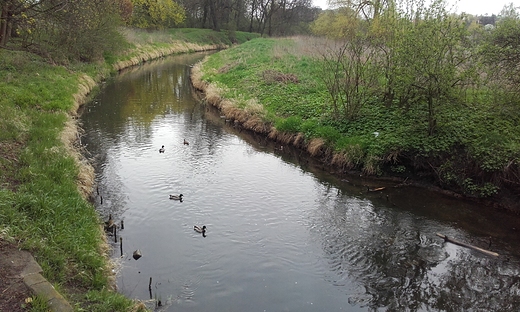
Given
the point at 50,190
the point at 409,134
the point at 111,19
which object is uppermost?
the point at 111,19

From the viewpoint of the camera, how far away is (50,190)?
821 centimetres

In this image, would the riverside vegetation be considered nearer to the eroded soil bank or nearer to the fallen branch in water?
the eroded soil bank

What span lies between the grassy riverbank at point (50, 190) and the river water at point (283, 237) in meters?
0.81

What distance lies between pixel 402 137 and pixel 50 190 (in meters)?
10.4

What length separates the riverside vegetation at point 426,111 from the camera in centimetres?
1137

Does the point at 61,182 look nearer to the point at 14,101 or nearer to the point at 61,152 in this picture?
the point at 61,152

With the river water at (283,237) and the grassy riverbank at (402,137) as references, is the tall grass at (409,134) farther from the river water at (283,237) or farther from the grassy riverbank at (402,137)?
the river water at (283,237)

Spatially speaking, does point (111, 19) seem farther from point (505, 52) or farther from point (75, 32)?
point (505, 52)

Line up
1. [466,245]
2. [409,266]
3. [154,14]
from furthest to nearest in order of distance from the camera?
[154,14] < [466,245] < [409,266]

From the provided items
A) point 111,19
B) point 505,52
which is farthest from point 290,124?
point 111,19

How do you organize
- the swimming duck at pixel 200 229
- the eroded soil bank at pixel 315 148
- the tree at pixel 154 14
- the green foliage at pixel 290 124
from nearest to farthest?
the swimming duck at pixel 200 229, the eroded soil bank at pixel 315 148, the green foliage at pixel 290 124, the tree at pixel 154 14

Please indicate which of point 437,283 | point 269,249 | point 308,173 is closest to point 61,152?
point 269,249

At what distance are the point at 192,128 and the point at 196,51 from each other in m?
38.3

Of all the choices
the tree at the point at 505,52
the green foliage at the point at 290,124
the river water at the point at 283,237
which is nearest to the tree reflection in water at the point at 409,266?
the river water at the point at 283,237
